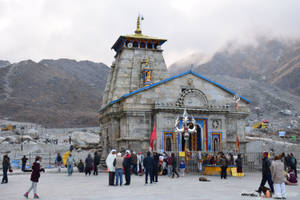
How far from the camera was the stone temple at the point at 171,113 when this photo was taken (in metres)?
29.4

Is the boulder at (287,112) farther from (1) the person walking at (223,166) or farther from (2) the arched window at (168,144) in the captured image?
(1) the person walking at (223,166)

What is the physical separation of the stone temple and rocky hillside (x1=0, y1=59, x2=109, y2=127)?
83827 millimetres

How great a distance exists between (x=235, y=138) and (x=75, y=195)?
21639 mm

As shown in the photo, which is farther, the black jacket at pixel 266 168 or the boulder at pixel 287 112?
the boulder at pixel 287 112

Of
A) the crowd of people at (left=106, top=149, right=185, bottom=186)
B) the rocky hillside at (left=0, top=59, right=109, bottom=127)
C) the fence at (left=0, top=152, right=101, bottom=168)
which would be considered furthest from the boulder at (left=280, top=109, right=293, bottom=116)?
the crowd of people at (left=106, top=149, right=185, bottom=186)

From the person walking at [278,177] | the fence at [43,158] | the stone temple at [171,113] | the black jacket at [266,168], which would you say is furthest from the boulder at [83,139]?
the person walking at [278,177]

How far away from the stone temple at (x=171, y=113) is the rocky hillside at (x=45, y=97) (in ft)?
275

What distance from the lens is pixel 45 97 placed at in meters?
142

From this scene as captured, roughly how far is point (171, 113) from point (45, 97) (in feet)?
398

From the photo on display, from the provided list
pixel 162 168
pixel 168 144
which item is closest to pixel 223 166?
pixel 162 168

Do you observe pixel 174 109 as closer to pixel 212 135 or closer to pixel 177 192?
pixel 212 135

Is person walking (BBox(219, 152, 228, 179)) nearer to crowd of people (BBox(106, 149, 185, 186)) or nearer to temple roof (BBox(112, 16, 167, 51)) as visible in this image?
crowd of people (BBox(106, 149, 185, 186))

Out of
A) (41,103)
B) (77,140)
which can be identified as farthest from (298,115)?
(41,103)

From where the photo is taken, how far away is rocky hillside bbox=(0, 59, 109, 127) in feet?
385
